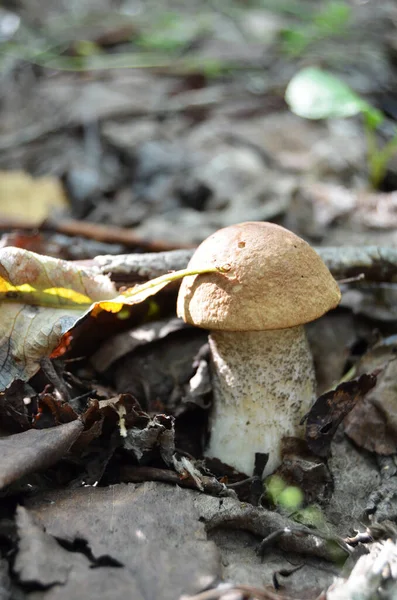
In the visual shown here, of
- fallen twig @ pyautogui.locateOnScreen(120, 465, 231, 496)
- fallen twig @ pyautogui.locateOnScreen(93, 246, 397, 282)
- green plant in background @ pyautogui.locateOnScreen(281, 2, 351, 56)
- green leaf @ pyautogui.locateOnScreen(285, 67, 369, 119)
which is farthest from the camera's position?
green plant in background @ pyautogui.locateOnScreen(281, 2, 351, 56)

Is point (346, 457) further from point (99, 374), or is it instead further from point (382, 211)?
point (382, 211)

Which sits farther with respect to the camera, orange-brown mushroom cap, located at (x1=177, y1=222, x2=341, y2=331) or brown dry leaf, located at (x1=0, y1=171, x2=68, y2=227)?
brown dry leaf, located at (x1=0, y1=171, x2=68, y2=227)

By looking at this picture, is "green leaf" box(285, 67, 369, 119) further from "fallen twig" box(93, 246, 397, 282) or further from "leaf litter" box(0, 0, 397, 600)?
"fallen twig" box(93, 246, 397, 282)

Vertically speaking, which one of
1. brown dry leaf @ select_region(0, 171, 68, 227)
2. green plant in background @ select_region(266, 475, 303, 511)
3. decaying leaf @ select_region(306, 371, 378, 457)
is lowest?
brown dry leaf @ select_region(0, 171, 68, 227)

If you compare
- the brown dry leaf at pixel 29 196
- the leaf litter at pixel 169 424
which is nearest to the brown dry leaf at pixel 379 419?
the leaf litter at pixel 169 424

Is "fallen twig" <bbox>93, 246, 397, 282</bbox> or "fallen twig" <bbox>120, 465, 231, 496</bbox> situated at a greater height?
"fallen twig" <bbox>93, 246, 397, 282</bbox>

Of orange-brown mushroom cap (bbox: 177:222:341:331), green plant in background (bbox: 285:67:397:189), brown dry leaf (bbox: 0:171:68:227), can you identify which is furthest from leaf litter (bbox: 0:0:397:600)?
green plant in background (bbox: 285:67:397:189)

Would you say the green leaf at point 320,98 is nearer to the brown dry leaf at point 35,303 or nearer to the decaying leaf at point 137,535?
the brown dry leaf at point 35,303
